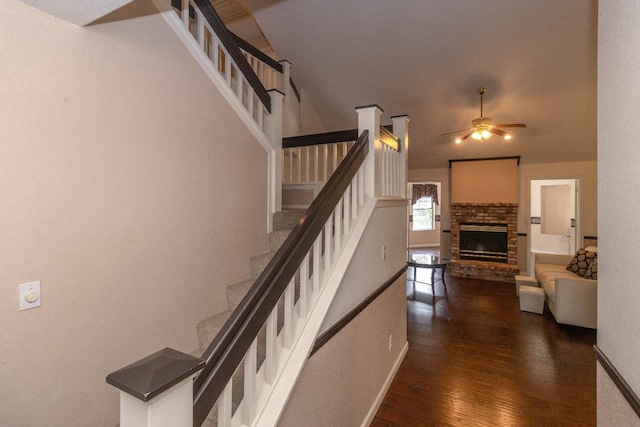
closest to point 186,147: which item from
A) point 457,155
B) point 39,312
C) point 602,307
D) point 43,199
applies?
point 43,199

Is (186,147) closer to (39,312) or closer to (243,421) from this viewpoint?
(39,312)

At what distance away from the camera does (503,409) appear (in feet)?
7.69

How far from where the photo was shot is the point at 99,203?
156 cm

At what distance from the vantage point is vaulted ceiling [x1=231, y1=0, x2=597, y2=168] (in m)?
3.35

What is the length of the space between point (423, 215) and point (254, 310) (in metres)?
10.4

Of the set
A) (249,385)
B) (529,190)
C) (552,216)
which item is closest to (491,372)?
(249,385)

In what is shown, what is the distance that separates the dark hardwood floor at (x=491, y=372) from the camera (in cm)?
229

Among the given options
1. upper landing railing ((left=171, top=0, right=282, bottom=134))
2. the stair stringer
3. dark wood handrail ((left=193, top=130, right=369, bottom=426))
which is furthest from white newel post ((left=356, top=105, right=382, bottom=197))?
upper landing railing ((left=171, top=0, right=282, bottom=134))

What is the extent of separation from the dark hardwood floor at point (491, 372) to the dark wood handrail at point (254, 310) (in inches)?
65.1

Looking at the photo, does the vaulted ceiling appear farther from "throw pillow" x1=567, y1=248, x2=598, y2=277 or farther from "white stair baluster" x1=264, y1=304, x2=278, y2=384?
"white stair baluster" x1=264, y1=304, x2=278, y2=384

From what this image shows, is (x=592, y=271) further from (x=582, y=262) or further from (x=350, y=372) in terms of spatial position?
(x=350, y=372)

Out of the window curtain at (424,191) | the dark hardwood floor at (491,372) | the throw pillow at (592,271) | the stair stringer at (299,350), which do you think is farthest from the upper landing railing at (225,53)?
the window curtain at (424,191)

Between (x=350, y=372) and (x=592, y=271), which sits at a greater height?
(x=592, y=271)

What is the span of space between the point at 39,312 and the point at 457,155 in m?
6.86
